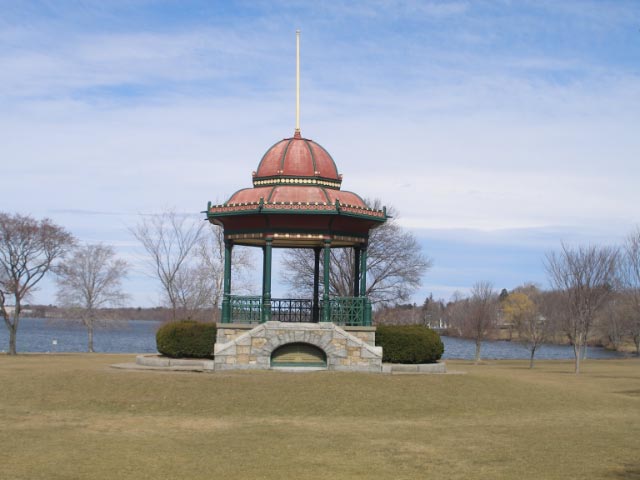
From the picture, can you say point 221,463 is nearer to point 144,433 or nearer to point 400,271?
point 144,433

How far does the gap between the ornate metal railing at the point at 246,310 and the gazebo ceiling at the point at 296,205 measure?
2070mm

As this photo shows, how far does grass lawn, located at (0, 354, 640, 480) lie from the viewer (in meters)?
14.3

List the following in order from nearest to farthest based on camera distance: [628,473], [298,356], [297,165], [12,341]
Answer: [628,473] → [298,356] → [297,165] → [12,341]

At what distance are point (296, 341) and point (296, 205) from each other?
4274 millimetres

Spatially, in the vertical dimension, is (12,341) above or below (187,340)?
below

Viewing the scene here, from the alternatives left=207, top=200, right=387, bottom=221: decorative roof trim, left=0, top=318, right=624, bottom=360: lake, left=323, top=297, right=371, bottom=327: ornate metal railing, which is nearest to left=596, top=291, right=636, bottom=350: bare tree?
left=0, top=318, right=624, bottom=360: lake

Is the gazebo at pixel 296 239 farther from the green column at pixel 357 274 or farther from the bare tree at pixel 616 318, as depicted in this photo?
the bare tree at pixel 616 318

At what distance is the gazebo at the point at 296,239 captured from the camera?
25984 millimetres

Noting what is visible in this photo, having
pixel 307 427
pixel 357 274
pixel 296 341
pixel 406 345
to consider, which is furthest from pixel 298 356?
pixel 307 427

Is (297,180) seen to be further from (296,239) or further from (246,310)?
(246,310)

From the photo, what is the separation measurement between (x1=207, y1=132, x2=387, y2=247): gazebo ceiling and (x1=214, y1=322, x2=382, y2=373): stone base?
3.17 m

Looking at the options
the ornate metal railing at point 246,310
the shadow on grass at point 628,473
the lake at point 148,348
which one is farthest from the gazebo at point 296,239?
the lake at point 148,348

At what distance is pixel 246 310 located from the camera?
91.2ft

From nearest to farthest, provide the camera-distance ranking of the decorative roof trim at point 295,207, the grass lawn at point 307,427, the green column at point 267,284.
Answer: the grass lawn at point 307,427 → the decorative roof trim at point 295,207 → the green column at point 267,284
